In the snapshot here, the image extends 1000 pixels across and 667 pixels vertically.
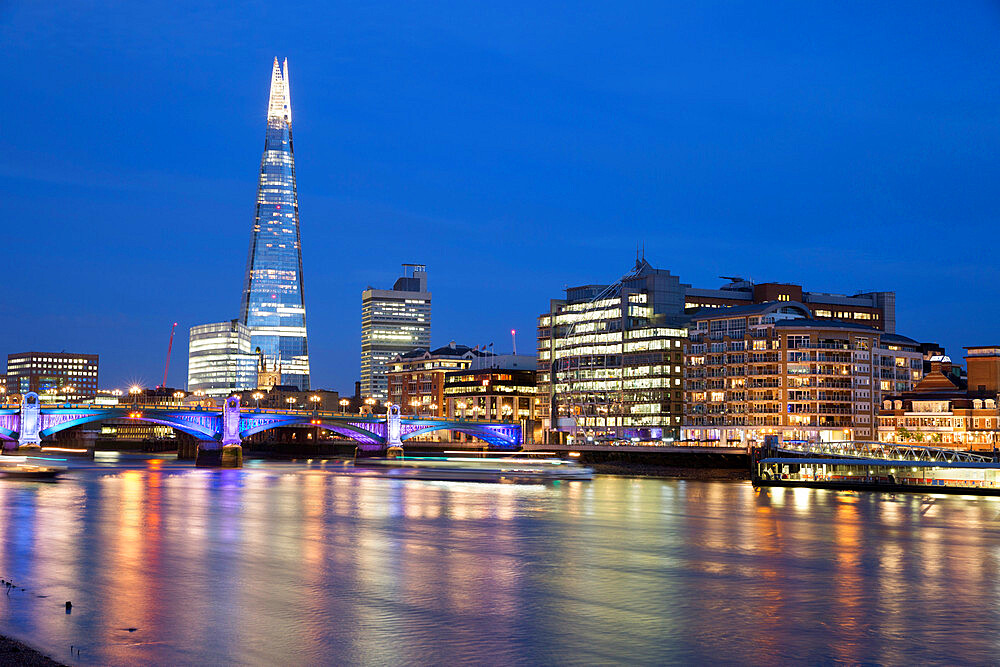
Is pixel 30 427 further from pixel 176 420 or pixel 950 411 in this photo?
pixel 950 411

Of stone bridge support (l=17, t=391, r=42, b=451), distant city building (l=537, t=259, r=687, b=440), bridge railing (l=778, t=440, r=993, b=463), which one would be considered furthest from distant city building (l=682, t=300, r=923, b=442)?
stone bridge support (l=17, t=391, r=42, b=451)

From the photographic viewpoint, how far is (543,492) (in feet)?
310

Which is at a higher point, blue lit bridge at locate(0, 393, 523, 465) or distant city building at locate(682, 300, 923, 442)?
distant city building at locate(682, 300, 923, 442)

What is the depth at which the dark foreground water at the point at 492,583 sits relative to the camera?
89.8ft

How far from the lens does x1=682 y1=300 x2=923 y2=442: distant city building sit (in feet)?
513

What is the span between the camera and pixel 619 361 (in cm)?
18338

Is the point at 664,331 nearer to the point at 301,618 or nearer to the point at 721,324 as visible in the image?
the point at 721,324

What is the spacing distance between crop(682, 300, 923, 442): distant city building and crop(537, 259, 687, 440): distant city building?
7396mm

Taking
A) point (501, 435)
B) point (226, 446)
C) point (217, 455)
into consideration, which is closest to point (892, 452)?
point (501, 435)

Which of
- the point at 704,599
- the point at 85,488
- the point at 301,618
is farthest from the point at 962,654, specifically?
the point at 85,488

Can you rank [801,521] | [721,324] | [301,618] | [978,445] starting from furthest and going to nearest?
1. [721,324]
2. [978,445]
3. [801,521]
4. [301,618]

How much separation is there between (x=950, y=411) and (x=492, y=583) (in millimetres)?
117880

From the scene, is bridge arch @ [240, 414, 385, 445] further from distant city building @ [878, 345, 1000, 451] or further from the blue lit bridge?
distant city building @ [878, 345, 1000, 451]

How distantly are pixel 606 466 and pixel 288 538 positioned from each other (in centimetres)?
9503
